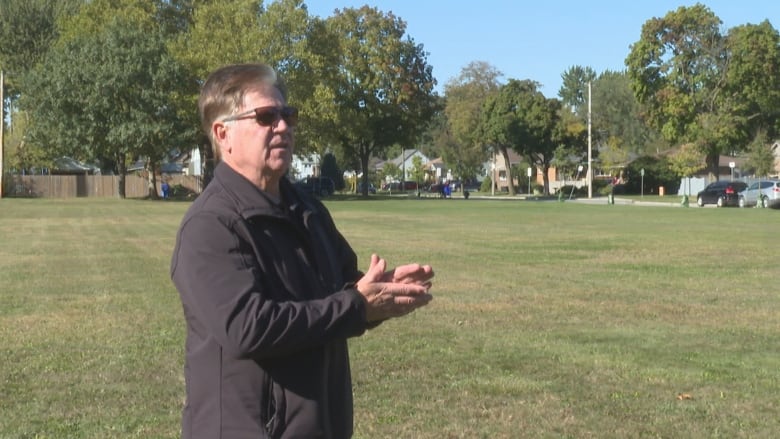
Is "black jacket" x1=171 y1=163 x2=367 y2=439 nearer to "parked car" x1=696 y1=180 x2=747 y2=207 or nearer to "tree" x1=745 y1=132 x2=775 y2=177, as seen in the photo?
"parked car" x1=696 y1=180 x2=747 y2=207

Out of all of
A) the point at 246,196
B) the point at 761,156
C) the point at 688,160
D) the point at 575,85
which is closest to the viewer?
the point at 246,196

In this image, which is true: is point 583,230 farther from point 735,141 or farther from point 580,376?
point 735,141

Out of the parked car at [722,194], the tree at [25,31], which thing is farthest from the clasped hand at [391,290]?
the tree at [25,31]

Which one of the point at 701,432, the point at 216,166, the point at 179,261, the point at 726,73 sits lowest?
the point at 701,432

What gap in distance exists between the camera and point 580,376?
7500mm

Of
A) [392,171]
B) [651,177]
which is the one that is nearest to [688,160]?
[651,177]

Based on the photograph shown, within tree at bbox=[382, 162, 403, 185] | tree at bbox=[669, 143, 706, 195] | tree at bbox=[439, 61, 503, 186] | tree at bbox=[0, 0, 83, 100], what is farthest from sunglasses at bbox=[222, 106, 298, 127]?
tree at bbox=[382, 162, 403, 185]

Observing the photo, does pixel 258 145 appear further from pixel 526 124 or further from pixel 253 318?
pixel 526 124

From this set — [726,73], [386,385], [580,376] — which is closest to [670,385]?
[580,376]

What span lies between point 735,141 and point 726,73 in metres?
5.17

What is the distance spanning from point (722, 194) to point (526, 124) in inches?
1341

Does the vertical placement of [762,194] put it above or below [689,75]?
below

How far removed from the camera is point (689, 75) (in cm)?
6738

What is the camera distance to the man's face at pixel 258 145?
276 cm
